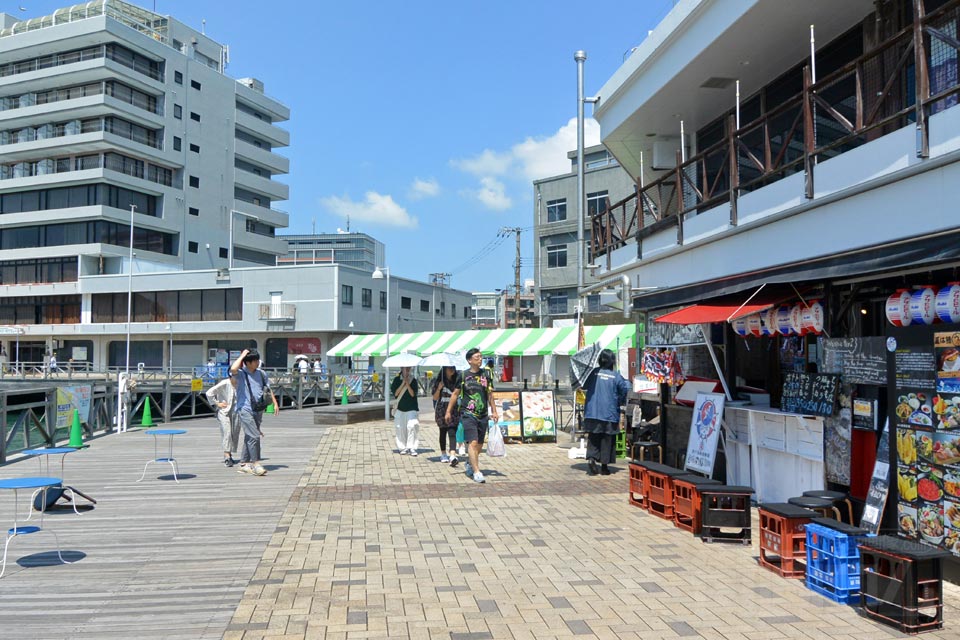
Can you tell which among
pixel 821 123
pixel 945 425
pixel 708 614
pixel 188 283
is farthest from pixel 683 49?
pixel 188 283

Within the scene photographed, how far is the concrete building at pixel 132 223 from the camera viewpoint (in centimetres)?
5281

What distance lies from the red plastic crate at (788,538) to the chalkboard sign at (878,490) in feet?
1.99

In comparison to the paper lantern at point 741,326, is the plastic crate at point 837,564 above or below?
below

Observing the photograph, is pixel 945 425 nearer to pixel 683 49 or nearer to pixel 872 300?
pixel 872 300

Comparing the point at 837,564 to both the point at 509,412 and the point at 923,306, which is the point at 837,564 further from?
the point at 509,412

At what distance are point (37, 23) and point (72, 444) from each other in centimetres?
6045

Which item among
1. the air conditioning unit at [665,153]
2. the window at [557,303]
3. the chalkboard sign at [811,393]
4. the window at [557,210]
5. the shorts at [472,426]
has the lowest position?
the shorts at [472,426]

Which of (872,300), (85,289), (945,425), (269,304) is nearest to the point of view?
(945,425)

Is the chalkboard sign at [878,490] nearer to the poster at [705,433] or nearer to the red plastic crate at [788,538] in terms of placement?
the red plastic crate at [788,538]

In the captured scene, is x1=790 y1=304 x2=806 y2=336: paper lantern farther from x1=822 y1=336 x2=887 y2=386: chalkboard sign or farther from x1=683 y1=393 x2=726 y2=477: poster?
x1=683 y1=393 x2=726 y2=477: poster

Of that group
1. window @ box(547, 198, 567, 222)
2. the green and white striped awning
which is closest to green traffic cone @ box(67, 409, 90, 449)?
the green and white striped awning

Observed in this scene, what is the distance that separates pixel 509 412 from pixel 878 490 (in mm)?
11089

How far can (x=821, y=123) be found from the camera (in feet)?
34.4

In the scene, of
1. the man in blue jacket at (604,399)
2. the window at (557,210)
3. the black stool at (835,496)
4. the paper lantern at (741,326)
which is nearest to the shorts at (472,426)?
the man in blue jacket at (604,399)
